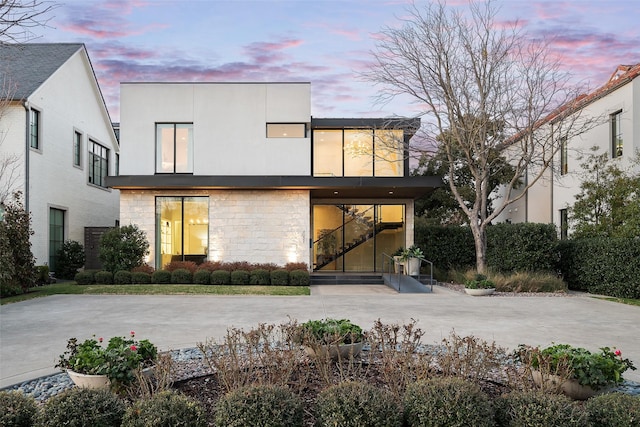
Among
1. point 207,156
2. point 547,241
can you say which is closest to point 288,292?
point 207,156

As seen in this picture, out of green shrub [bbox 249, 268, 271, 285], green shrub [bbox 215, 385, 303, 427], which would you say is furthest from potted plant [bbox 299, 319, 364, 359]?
green shrub [bbox 249, 268, 271, 285]

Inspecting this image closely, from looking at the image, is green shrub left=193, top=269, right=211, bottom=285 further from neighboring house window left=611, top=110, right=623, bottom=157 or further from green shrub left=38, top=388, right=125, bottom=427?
neighboring house window left=611, top=110, right=623, bottom=157

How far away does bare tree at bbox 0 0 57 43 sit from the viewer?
208 inches

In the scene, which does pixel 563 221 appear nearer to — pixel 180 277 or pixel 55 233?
pixel 180 277

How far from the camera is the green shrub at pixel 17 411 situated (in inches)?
134

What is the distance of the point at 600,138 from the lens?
57.6 ft

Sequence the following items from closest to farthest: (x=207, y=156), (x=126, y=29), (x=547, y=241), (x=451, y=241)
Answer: (x=126, y=29)
(x=547, y=241)
(x=207, y=156)
(x=451, y=241)

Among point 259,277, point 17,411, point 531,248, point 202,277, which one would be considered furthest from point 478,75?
point 17,411

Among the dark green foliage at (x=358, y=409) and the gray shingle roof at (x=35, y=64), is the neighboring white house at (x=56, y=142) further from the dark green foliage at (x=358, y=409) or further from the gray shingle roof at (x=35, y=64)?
the dark green foliage at (x=358, y=409)

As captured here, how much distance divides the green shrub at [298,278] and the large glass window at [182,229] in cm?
378

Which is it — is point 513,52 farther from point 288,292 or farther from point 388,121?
point 288,292

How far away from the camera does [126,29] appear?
502 inches

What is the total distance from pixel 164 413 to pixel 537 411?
2642 millimetres

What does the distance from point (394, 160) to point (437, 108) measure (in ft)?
8.14
